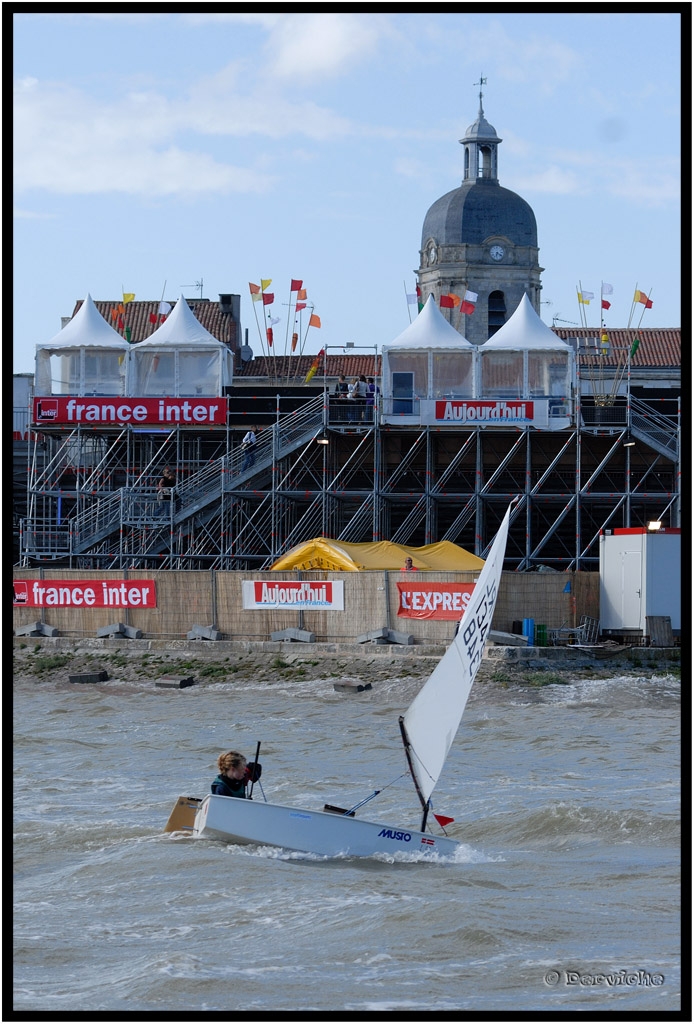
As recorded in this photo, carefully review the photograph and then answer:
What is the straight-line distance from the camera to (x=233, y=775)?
1752 centimetres

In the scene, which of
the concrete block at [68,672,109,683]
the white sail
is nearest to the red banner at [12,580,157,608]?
the concrete block at [68,672,109,683]

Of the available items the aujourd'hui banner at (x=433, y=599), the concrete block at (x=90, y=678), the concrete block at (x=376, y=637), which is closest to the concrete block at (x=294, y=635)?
the concrete block at (x=376, y=637)

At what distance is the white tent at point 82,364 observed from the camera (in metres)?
50.4

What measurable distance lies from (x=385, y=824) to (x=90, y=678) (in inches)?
757

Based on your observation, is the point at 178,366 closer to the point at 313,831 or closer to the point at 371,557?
the point at 371,557

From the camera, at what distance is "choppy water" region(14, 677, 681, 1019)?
42.1 ft

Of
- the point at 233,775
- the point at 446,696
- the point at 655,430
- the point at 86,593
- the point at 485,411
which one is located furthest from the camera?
the point at 655,430

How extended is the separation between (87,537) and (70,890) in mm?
30567

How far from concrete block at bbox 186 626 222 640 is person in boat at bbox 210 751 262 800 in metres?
20.0

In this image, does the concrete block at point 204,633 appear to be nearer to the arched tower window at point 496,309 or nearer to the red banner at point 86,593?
the red banner at point 86,593

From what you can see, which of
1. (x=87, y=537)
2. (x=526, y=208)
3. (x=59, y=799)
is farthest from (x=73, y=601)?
(x=526, y=208)

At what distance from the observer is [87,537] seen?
46.5 meters

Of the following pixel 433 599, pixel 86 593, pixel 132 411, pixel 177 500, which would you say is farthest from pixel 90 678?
pixel 132 411

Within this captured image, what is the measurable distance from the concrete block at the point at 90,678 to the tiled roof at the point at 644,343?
149 feet
